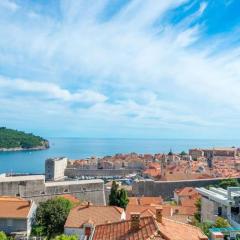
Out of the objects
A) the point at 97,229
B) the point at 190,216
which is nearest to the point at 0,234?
the point at 97,229

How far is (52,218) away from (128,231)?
13176mm

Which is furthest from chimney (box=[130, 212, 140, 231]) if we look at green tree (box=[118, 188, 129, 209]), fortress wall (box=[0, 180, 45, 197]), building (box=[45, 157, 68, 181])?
building (box=[45, 157, 68, 181])

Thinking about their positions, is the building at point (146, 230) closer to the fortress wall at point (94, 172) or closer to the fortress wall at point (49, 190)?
the fortress wall at point (49, 190)

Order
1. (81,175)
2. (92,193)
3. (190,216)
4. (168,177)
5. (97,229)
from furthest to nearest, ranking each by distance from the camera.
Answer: (81,175), (168,177), (92,193), (190,216), (97,229)

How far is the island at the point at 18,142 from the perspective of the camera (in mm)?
159025

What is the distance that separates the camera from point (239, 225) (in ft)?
52.4

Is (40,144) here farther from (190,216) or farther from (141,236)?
(141,236)

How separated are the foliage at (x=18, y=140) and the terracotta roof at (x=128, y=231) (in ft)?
507

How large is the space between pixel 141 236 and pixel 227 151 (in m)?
107

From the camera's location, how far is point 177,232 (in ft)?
29.5

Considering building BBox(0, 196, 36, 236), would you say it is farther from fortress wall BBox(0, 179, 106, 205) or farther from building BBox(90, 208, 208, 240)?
building BBox(90, 208, 208, 240)

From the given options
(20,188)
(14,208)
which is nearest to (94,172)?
(20,188)

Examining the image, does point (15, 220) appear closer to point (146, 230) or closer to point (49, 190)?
point (49, 190)

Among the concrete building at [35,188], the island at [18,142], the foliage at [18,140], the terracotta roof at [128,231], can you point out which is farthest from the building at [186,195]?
the foliage at [18,140]
